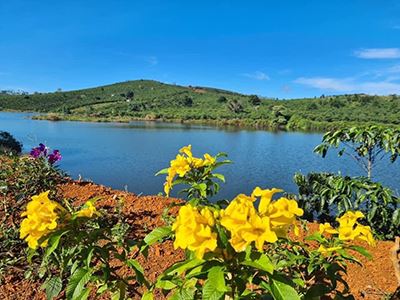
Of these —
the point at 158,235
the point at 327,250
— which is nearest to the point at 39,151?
the point at 158,235

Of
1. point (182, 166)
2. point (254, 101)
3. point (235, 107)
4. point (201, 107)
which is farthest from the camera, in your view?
point (254, 101)

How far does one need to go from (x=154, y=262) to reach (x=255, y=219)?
1966mm

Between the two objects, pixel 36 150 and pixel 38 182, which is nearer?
pixel 38 182

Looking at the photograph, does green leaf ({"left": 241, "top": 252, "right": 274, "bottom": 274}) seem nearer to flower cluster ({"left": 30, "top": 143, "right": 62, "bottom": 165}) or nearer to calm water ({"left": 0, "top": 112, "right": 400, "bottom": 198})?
flower cluster ({"left": 30, "top": 143, "right": 62, "bottom": 165})

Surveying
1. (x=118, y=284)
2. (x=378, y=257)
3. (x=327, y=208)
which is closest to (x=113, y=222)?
(x=118, y=284)

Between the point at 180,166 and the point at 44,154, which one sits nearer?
the point at 180,166

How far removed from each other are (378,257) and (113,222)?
230 cm

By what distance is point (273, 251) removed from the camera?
210 cm

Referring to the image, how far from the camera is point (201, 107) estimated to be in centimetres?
6969

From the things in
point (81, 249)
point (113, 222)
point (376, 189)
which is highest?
point (81, 249)

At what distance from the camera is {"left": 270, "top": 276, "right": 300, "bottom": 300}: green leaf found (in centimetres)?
89

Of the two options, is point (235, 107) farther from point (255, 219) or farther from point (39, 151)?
point (255, 219)

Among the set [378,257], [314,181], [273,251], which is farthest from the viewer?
[314,181]

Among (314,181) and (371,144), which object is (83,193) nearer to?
(314,181)
